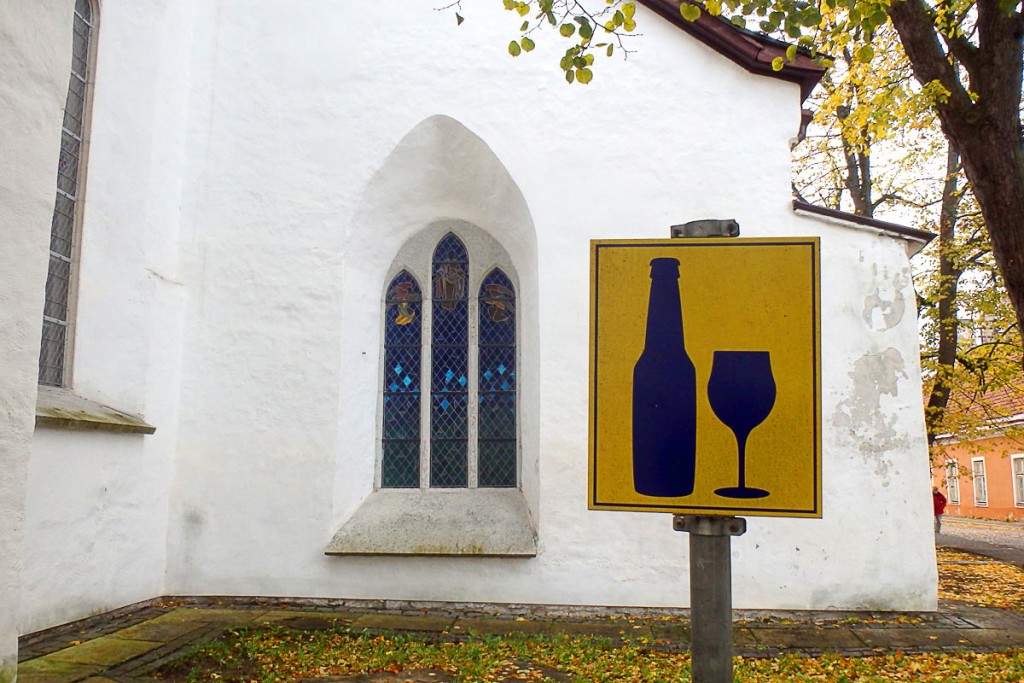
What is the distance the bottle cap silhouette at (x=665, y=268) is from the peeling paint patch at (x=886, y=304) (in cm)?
556

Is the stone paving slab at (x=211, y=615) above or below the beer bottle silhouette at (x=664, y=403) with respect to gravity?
below

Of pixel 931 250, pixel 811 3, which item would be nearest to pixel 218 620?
pixel 811 3

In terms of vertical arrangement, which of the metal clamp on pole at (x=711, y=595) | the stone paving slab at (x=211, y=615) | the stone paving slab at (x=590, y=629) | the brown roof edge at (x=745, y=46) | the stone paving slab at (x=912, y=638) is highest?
the brown roof edge at (x=745, y=46)

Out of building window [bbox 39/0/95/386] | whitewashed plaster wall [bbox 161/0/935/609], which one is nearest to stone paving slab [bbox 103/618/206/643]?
whitewashed plaster wall [bbox 161/0/935/609]

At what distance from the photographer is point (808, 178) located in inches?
617

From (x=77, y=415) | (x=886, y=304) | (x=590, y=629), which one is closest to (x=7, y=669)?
(x=77, y=415)

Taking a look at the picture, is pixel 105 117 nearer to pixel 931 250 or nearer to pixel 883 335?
pixel 883 335

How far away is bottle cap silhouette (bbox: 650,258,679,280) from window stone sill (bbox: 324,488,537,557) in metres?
5.21

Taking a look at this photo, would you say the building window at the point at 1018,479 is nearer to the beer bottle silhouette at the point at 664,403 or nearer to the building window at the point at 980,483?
the building window at the point at 980,483

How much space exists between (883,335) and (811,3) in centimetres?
313

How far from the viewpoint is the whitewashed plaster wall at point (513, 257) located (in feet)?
22.4

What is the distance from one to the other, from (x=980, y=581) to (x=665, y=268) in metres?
9.10

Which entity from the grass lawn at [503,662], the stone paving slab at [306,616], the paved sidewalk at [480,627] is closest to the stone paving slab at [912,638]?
the paved sidewalk at [480,627]

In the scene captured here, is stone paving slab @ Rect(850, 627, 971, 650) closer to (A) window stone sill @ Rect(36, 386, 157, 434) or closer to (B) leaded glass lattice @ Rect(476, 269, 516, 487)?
(B) leaded glass lattice @ Rect(476, 269, 516, 487)
